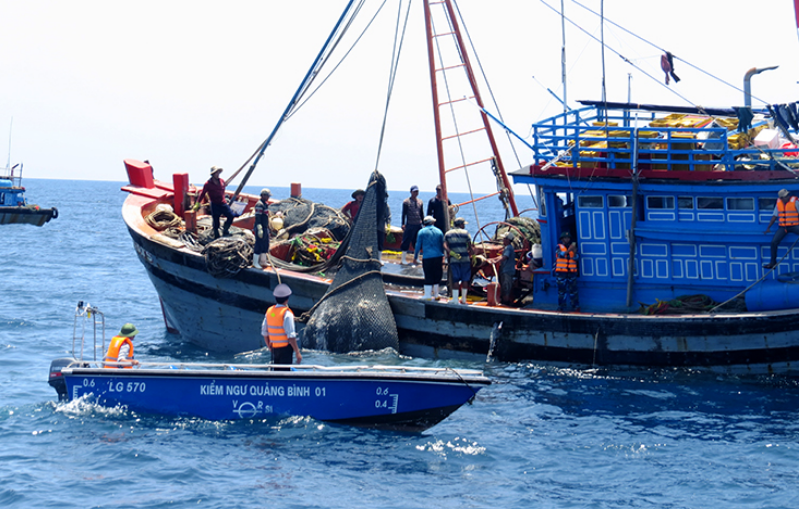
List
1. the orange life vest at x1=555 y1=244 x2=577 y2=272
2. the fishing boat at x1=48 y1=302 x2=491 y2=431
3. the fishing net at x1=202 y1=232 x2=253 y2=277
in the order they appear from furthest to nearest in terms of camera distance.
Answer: the fishing net at x1=202 y1=232 x2=253 y2=277, the orange life vest at x1=555 y1=244 x2=577 y2=272, the fishing boat at x1=48 y1=302 x2=491 y2=431

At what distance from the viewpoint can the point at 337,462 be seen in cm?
915

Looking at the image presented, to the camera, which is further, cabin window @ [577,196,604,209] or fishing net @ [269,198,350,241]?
fishing net @ [269,198,350,241]

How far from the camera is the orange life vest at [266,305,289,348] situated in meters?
10.6

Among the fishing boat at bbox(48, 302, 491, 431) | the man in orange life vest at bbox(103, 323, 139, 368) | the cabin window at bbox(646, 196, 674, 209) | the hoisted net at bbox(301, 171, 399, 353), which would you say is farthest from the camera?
the hoisted net at bbox(301, 171, 399, 353)

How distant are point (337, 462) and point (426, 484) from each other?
1176mm

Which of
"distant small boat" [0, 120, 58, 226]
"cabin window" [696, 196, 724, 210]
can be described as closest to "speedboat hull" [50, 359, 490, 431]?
"cabin window" [696, 196, 724, 210]

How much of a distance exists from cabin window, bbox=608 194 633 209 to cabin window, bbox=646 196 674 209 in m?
0.29

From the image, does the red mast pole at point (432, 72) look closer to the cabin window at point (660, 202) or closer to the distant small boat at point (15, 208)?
the cabin window at point (660, 202)

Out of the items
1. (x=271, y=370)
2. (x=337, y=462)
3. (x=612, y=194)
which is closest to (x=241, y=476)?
(x=337, y=462)

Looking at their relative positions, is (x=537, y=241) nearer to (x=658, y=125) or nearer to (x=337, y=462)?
(x=658, y=125)

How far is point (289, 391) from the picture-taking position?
10.1m

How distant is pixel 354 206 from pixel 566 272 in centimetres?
624

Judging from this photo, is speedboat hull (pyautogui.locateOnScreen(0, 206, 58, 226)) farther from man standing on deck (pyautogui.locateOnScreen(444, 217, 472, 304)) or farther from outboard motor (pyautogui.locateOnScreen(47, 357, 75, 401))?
man standing on deck (pyautogui.locateOnScreen(444, 217, 472, 304))

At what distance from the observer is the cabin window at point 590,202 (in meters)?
13.2
